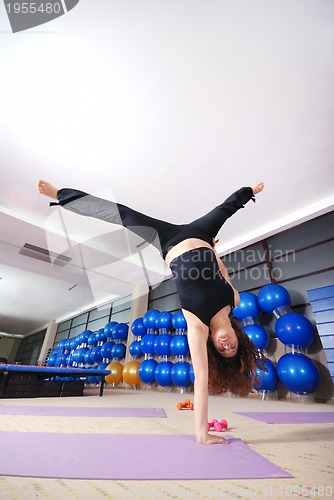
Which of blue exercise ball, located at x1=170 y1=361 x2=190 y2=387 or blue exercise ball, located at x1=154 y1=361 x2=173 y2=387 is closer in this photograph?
blue exercise ball, located at x1=170 y1=361 x2=190 y2=387

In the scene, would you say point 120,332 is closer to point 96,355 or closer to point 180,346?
point 96,355

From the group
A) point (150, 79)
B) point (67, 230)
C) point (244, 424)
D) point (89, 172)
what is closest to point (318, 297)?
point (244, 424)

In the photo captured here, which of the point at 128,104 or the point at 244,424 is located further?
the point at 128,104

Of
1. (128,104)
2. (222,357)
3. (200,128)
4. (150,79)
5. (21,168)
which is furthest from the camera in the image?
(21,168)

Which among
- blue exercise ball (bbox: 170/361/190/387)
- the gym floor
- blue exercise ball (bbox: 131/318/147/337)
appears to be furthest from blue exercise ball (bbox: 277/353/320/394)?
blue exercise ball (bbox: 131/318/147/337)

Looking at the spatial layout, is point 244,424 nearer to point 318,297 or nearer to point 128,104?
point 318,297

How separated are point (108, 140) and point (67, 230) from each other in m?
2.37

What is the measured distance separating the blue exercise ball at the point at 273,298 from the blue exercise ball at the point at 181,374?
1666 millimetres

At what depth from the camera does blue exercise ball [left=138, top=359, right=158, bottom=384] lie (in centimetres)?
476

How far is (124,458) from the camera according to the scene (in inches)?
34.6

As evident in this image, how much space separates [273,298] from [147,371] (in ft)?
9.29

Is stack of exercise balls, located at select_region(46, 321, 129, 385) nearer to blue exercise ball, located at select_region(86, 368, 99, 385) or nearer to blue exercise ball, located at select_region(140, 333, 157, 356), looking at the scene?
blue exercise ball, located at select_region(86, 368, 99, 385)

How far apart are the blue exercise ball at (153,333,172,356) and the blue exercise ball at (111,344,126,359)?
1.62 meters

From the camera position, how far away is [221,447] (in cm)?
108
